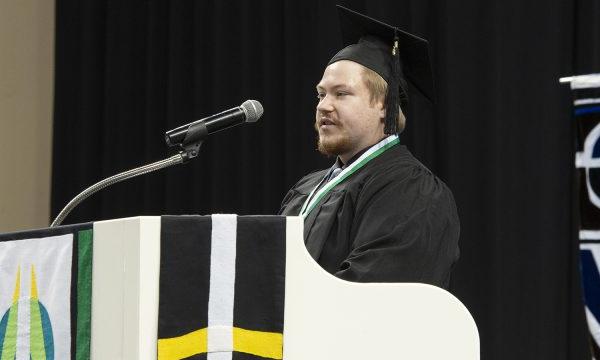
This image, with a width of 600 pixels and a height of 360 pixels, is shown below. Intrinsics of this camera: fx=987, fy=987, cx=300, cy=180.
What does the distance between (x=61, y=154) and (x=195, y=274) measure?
3.81 metres

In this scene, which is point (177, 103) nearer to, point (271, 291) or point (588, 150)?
point (271, 291)

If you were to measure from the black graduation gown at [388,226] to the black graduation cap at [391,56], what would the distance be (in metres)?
0.17

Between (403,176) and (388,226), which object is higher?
(403,176)

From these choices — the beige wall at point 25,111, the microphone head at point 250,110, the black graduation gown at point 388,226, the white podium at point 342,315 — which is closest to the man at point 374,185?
the black graduation gown at point 388,226

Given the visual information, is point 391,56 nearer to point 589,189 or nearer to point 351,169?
point 351,169

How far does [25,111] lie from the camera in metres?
5.24

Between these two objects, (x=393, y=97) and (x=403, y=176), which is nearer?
(x=403, y=176)

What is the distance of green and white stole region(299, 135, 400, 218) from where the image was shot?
279cm

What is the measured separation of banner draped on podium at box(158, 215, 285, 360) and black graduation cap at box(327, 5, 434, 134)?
1252 millimetres

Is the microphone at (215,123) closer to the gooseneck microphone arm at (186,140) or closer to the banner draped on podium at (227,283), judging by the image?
the gooseneck microphone arm at (186,140)

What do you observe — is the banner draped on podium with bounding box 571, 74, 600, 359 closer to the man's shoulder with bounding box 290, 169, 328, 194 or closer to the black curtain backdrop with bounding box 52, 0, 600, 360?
the man's shoulder with bounding box 290, 169, 328, 194

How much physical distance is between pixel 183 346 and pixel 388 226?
947 mm

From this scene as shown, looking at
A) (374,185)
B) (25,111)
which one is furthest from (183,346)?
(25,111)

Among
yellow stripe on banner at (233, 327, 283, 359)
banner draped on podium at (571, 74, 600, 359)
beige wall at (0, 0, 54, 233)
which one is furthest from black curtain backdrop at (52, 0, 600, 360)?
banner draped on podium at (571, 74, 600, 359)
